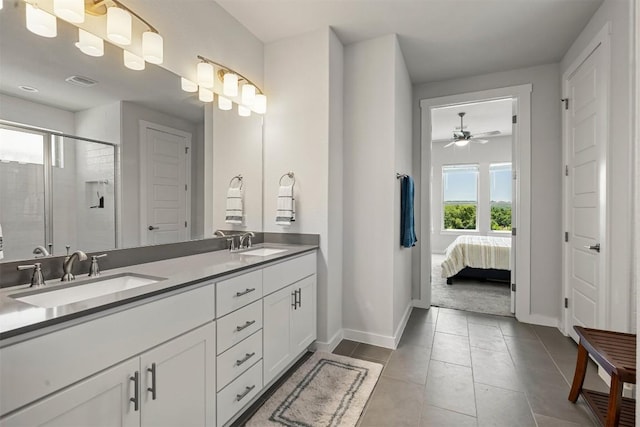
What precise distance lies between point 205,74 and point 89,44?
0.69 meters

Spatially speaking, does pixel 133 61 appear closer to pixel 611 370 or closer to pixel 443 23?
pixel 443 23

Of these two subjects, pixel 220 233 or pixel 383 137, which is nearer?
pixel 220 233

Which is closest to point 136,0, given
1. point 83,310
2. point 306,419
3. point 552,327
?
point 83,310

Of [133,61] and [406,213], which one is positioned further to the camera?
[406,213]

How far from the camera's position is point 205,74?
2072 millimetres

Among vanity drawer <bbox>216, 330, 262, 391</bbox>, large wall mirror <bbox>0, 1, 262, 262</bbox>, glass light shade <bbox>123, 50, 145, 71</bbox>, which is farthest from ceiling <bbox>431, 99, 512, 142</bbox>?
vanity drawer <bbox>216, 330, 262, 391</bbox>

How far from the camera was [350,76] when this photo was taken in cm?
272

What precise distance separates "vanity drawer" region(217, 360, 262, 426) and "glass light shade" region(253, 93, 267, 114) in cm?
194

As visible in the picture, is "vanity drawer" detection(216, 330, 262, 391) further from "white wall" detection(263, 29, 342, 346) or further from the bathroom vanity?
"white wall" detection(263, 29, 342, 346)

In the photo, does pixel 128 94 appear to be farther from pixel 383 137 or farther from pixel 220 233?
pixel 383 137

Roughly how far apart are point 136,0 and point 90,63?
0.46m

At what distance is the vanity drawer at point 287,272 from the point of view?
181 cm

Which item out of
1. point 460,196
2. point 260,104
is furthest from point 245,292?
point 460,196

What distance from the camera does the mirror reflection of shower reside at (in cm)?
121
